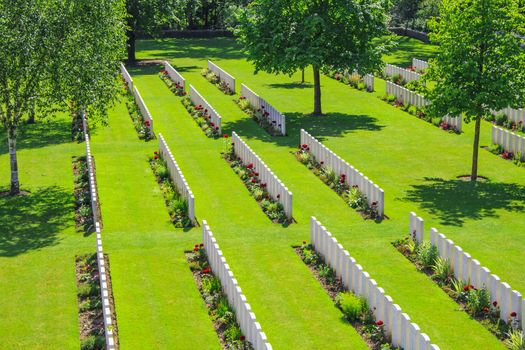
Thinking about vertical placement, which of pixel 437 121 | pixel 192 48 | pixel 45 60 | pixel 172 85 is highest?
pixel 45 60

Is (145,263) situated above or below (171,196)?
below

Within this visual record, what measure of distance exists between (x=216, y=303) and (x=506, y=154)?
19.8m

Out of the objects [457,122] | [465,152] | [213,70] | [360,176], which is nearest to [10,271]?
[360,176]

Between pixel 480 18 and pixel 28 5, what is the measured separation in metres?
16.4

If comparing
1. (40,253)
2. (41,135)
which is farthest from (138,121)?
(40,253)

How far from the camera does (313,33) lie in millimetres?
44125

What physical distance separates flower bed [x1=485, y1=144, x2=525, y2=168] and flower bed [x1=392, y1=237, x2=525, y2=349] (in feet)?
40.1

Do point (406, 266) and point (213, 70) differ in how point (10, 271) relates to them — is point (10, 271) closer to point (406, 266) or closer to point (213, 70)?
point (406, 266)

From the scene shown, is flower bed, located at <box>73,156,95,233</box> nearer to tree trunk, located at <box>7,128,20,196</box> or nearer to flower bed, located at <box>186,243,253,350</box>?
tree trunk, located at <box>7,128,20,196</box>

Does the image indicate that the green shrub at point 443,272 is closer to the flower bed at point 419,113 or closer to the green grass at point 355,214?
the green grass at point 355,214

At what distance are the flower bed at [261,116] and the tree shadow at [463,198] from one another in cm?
1116

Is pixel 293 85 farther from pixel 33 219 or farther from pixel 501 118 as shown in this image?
pixel 33 219

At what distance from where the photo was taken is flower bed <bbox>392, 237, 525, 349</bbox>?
63.0ft

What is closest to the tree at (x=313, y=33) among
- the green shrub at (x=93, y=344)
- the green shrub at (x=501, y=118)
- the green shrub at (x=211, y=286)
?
the green shrub at (x=501, y=118)
